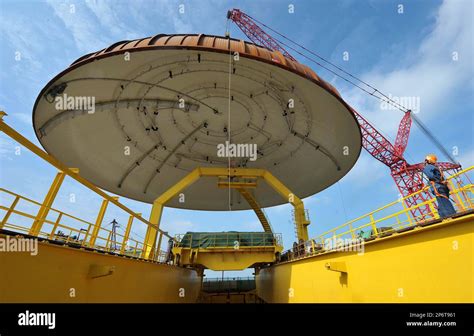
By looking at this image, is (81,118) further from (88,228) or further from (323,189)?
(323,189)

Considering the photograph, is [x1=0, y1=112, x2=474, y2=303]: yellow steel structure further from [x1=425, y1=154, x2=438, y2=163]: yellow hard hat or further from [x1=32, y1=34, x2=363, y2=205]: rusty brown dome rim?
[x1=32, y1=34, x2=363, y2=205]: rusty brown dome rim

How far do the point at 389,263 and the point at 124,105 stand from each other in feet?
47.3

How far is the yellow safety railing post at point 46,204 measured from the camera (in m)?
4.95

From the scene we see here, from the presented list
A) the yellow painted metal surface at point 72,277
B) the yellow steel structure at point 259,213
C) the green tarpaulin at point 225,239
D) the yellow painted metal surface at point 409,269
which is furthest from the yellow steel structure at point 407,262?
the yellow steel structure at point 259,213

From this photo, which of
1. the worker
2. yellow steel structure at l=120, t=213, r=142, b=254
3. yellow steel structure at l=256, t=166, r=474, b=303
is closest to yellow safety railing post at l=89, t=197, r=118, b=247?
yellow steel structure at l=120, t=213, r=142, b=254

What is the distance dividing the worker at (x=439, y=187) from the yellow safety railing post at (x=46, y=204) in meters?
7.74

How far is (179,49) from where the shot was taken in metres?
10.8

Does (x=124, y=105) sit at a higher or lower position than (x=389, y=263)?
higher

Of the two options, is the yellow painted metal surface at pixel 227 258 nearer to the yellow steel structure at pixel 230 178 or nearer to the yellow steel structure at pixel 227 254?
the yellow steel structure at pixel 227 254

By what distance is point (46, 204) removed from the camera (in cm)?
512

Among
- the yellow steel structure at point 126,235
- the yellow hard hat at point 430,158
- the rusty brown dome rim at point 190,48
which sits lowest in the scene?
the yellow steel structure at point 126,235

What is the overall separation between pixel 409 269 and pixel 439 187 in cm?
185

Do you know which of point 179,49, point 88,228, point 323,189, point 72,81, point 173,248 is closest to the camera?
point 88,228

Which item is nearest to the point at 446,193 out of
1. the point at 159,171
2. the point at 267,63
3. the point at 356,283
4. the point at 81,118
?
the point at 356,283
